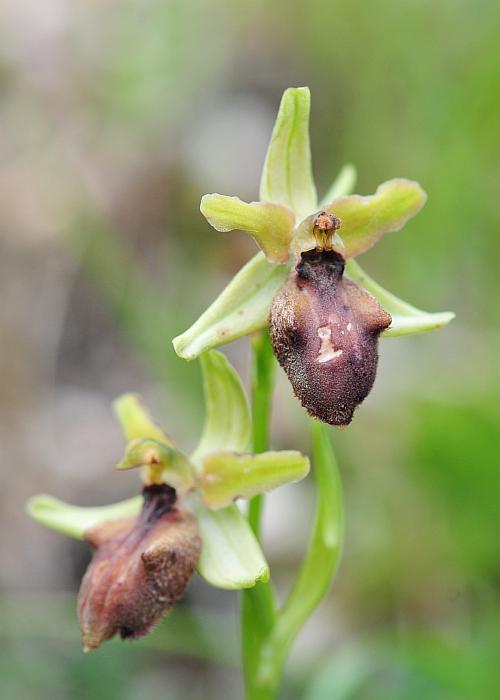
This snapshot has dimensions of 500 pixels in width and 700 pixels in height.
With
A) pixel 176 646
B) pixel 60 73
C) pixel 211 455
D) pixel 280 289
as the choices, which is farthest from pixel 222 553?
pixel 60 73

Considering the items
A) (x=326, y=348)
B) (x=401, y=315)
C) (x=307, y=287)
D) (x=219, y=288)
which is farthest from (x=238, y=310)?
(x=219, y=288)

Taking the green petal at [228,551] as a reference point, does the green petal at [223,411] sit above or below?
above

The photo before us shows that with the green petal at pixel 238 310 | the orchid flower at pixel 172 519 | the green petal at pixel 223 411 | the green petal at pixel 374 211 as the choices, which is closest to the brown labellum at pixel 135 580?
the orchid flower at pixel 172 519

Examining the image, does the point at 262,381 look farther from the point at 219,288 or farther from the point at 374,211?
the point at 219,288

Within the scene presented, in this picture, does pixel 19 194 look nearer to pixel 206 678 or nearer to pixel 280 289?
pixel 206 678

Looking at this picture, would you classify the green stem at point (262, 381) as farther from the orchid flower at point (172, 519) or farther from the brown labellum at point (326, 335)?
the brown labellum at point (326, 335)
